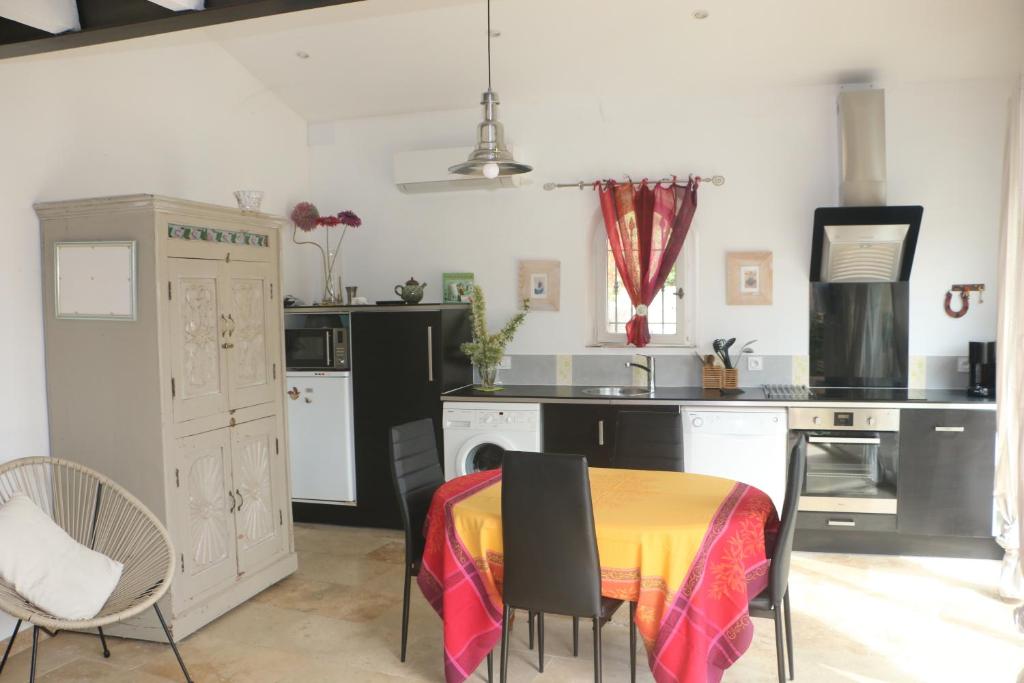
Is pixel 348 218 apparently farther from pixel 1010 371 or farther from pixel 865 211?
pixel 1010 371

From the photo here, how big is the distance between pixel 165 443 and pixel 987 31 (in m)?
4.80

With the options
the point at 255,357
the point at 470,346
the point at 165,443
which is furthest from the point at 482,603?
the point at 470,346

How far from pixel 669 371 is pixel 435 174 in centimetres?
210

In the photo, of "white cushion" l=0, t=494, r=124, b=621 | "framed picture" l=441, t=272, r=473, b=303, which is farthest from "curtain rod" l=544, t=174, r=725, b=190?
"white cushion" l=0, t=494, r=124, b=621

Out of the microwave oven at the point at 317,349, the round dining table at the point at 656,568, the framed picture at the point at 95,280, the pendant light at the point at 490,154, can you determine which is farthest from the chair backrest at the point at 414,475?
the microwave oven at the point at 317,349

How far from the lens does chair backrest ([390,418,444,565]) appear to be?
331 cm

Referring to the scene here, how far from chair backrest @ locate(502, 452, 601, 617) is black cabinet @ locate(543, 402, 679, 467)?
2.08 metres

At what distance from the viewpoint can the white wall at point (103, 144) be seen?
359 centimetres

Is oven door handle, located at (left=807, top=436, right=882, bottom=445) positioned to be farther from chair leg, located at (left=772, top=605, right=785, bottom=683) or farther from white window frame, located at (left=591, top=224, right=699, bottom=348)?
chair leg, located at (left=772, top=605, right=785, bottom=683)

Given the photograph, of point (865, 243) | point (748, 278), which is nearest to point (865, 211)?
point (865, 243)

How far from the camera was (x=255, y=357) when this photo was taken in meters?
4.15

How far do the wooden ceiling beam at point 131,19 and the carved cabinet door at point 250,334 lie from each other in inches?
51.6

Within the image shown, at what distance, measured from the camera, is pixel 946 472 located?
4434 mm

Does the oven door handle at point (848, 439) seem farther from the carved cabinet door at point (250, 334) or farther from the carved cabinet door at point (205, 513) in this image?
the carved cabinet door at point (205, 513)
